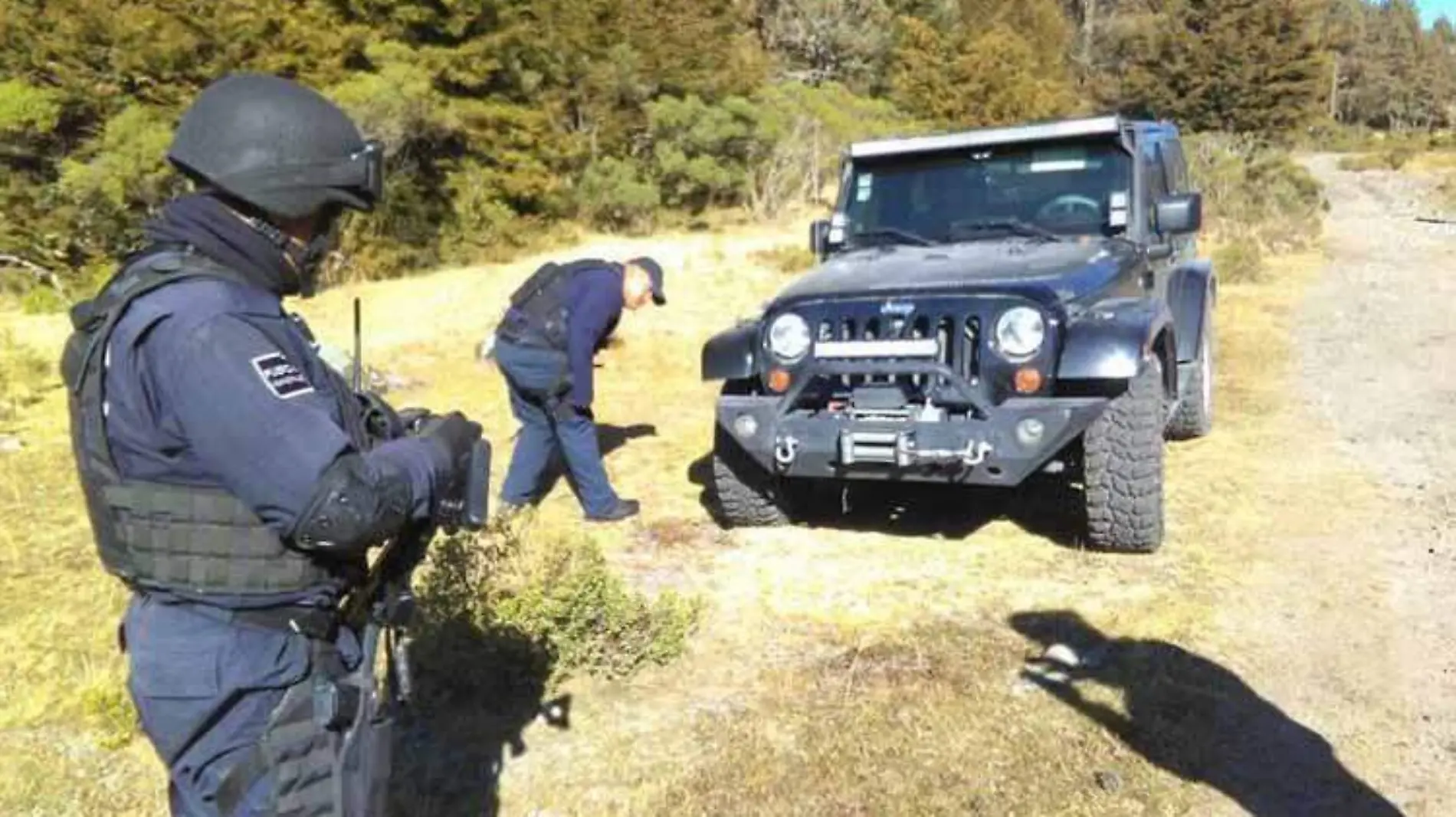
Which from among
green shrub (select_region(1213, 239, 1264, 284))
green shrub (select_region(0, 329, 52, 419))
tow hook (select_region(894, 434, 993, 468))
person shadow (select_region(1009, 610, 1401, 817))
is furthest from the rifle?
green shrub (select_region(1213, 239, 1264, 284))

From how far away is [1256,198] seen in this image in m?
19.3

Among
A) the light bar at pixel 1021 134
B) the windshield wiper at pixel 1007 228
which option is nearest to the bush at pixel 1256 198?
the light bar at pixel 1021 134

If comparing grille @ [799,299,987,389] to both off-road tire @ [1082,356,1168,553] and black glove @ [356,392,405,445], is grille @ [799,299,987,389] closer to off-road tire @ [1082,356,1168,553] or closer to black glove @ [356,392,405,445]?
off-road tire @ [1082,356,1168,553]

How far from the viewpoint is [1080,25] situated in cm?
4603

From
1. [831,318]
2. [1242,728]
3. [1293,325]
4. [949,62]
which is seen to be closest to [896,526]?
[831,318]

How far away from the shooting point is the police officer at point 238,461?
5.96 feet

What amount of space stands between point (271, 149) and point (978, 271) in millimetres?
3465

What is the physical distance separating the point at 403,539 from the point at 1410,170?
41.8m

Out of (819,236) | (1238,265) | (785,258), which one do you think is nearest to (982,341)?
(819,236)

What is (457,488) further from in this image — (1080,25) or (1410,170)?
(1080,25)

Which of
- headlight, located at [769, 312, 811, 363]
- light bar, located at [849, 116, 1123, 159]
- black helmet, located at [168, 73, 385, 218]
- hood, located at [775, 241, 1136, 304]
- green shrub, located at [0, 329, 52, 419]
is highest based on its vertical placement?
black helmet, located at [168, 73, 385, 218]

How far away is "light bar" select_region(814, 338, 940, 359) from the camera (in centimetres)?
463

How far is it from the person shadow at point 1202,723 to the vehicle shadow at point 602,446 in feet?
8.97

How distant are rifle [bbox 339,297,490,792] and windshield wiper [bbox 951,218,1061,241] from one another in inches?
150
